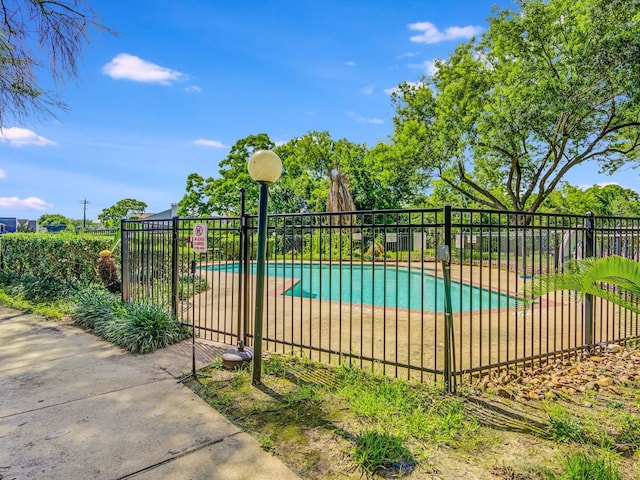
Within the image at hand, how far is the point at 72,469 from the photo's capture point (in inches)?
87.8

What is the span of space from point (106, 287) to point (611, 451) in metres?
8.50

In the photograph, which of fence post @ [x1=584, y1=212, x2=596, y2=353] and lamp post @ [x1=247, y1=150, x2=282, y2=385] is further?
fence post @ [x1=584, y1=212, x2=596, y2=353]

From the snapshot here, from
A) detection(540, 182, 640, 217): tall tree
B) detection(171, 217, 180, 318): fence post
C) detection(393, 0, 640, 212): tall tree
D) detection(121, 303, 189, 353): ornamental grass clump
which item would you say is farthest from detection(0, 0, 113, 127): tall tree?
detection(540, 182, 640, 217): tall tree

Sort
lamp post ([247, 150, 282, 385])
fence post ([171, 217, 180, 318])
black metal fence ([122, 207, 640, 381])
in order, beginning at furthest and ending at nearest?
fence post ([171, 217, 180, 318])
black metal fence ([122, 207, 640, 381])
lamp post ([247, 150, 282, 385])

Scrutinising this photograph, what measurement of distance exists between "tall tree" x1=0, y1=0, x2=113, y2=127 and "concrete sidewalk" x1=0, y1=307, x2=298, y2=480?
4708 millimetres

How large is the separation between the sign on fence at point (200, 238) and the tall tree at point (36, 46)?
4.22m

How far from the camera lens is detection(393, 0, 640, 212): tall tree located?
10.5 metres

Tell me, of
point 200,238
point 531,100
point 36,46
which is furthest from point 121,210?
point 200,238

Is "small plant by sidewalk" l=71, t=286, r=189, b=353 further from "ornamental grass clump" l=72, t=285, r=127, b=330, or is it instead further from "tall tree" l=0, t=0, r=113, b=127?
"tall tree" l=0, t=0, r=113, b=127

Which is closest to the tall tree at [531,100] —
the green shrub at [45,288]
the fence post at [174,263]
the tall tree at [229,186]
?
the tall tree at [229,186]

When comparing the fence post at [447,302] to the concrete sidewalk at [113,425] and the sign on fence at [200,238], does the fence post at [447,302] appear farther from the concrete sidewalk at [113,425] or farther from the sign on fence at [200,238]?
the sign on fence at [200,238]

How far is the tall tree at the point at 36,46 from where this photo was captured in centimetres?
557

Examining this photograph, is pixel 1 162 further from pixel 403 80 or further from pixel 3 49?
pixel 403 80

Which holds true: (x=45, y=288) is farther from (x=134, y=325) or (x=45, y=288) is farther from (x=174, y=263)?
(x=174, y=263)
